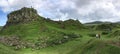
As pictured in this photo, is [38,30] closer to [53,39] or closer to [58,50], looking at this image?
[53,39]

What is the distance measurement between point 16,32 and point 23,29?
5906mm

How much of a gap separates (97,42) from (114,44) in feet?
29.2

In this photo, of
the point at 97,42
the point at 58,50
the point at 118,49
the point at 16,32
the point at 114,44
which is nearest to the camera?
the point at 118,49

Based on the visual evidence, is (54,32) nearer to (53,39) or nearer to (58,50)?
(53,39)

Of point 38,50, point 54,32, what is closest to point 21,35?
point 54,32

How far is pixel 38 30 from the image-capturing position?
188500mm

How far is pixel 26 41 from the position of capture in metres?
167

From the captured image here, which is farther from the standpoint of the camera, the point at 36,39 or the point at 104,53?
the point at 36,39

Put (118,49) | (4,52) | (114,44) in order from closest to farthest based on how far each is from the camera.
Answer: (118,49) → (114,44) → (4,52)

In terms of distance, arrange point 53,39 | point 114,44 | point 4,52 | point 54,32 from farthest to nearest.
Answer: point 54,32
point 53,39
point 4,52
point 114,44

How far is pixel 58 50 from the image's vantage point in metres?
142

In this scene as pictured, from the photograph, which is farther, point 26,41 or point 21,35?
point 21,35

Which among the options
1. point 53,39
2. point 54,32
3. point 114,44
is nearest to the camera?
point 114,44

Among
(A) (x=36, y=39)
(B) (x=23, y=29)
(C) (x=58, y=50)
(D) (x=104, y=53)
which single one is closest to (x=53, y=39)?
(A) (x=36, y=39)
